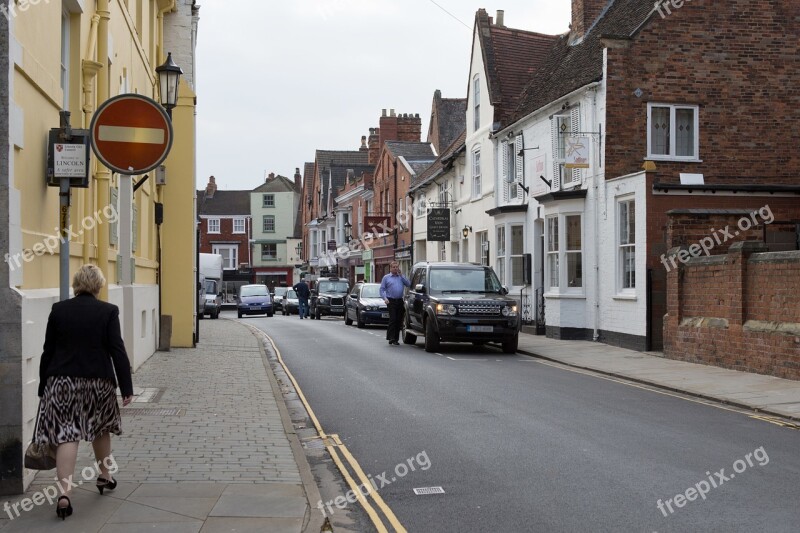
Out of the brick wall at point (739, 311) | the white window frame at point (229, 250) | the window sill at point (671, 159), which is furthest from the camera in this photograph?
the white window frame at point (229, 250)

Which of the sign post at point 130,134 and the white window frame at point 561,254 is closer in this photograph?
the sign post at point 130,134

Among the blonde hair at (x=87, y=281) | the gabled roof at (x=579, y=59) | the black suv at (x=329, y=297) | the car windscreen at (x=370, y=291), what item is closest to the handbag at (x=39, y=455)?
the blonde hair at (x=87, y=281)

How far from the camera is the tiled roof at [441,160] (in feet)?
115

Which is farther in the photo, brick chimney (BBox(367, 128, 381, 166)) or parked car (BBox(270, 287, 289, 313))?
brick chimney (BBox(367, 128, 381, 166))

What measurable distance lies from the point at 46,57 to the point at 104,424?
12.3ft

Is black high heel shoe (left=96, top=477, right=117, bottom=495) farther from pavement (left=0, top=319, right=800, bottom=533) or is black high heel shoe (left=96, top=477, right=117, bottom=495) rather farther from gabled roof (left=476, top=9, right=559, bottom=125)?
gabled roof (left=476, top=9, right=559, bottom=125)

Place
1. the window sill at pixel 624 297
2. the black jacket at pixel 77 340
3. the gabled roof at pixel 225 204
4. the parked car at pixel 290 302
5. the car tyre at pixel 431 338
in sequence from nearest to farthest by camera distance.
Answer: the black jacket at pixel 77 340
the car tyre at pixel 431 338
the window sill at pixel 624 297
the parked car at pixel 290 302
the gabled roof at pixel 225 204

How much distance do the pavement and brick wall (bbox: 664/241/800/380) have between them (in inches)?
13.8

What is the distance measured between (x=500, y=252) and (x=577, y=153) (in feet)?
26.2

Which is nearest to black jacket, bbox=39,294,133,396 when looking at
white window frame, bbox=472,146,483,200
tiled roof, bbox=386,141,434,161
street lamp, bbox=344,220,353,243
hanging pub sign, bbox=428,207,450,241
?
white window frame, bbox=472,146,483,200

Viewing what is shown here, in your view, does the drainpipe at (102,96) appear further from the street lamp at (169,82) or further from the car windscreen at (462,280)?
the car windscreen at (462,280)

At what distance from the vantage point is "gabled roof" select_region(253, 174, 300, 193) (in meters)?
89.7

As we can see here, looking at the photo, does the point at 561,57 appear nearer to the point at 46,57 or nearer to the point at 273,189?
the point at 46,57

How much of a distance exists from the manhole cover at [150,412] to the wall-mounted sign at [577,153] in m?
12.8
